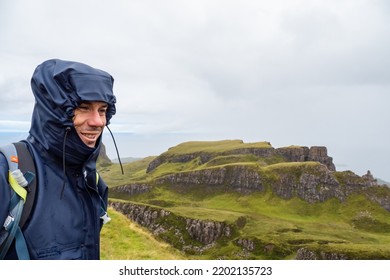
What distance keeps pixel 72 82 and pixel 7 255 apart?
239 centimetres

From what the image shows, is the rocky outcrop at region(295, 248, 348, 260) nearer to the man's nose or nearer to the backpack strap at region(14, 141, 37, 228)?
the man's nose

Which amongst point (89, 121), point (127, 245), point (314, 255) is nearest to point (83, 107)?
point (89, 121)

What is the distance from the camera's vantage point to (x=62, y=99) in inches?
177

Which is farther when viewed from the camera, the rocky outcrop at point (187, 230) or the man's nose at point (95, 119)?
the rocky outcrop at point (187, 230)

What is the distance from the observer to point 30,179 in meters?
4.34

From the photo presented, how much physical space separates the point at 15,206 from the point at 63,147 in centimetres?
92

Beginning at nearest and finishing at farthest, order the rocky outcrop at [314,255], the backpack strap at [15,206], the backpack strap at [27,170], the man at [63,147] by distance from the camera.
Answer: the backpack strap at [15,206]
the backpack strap at [27,170]
the man at [63,147]
the rocky outcrop at [314,255]

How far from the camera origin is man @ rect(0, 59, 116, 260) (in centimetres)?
446

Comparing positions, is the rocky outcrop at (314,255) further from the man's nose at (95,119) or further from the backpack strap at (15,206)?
the backpack strap at (15,206)

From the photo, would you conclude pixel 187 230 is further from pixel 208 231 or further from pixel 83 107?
pixel 83 107

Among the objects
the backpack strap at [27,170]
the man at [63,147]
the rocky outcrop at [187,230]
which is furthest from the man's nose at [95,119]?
the rocky outcrop at [187,230]

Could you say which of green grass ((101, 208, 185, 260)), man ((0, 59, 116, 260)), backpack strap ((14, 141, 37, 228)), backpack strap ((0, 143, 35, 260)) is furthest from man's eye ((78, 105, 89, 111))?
green grass ((101, 208, 185, 260))

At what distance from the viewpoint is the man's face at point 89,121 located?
462cm
